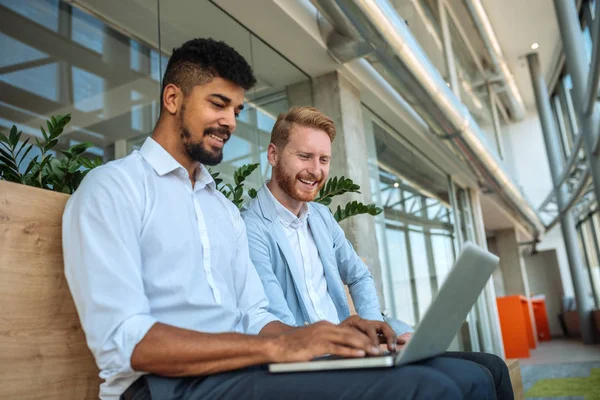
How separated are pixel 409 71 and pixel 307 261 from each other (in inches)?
119

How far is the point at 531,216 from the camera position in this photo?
12.0 m

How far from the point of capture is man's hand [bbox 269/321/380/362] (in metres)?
1.00

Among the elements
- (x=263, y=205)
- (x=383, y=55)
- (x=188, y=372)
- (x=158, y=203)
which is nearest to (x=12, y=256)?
(x=158, y=203)

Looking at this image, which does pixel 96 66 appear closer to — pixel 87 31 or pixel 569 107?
pixel 87 31

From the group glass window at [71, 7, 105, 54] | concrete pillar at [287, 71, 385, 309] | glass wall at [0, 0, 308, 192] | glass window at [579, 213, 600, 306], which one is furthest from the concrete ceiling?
glass window at [71, 7, 105, 54]

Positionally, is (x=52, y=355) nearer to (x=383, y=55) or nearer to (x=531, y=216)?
(x=383, y=55)

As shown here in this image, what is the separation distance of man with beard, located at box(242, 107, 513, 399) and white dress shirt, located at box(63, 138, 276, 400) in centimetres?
41

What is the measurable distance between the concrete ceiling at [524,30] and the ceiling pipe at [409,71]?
9.35 ft

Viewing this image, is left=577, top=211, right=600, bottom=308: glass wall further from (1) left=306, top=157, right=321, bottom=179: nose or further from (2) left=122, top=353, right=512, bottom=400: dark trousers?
(2) left=122, top=353, right=512, bottom=400: dark trousers

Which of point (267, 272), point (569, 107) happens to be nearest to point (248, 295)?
point (267, 272)

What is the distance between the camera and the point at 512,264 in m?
16.3

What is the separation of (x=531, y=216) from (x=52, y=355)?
12.2 meters

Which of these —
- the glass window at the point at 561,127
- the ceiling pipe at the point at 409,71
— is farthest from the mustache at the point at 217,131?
the glass window at the point at 561,127

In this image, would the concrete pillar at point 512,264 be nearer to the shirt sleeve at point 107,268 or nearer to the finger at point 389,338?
the finger at point 389,338
